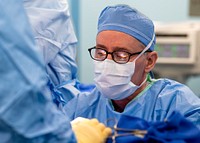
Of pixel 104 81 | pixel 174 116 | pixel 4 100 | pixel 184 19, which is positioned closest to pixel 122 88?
pixel 104 81

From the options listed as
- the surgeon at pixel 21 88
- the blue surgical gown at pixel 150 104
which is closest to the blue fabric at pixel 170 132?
the surgeon at pixel 21 88

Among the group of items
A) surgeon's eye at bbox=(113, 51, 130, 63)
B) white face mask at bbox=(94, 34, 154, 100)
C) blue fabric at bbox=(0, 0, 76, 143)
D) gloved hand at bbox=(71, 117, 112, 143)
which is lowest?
white face mask at bbox=(94, 34, 154, 100)

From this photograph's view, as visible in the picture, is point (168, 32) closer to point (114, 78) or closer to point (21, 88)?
point (114, 78)

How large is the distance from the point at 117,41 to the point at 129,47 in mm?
50

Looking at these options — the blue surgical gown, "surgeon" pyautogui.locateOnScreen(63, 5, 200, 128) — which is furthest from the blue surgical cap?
the blue surgical gown

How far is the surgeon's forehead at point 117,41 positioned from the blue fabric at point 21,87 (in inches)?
26.6

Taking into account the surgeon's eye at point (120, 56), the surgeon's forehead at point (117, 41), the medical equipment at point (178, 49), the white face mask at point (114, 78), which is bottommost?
the medical equipment at point (178, 49)

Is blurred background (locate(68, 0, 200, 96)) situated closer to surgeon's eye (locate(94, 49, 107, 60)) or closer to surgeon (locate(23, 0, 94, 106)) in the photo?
surgeon (locate(23, 0, 94, 106))

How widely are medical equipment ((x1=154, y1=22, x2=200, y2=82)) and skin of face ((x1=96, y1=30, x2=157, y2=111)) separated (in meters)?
1.64

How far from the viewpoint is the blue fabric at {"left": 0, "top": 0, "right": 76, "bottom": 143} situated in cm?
90

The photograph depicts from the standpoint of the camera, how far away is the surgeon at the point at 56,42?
1744mm

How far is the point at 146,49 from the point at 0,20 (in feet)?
2.73

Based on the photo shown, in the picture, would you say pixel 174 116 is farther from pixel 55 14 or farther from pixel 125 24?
pixel 55 14

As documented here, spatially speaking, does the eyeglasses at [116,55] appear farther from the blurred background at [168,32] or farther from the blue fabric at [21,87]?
the blurred background at [168,32]
